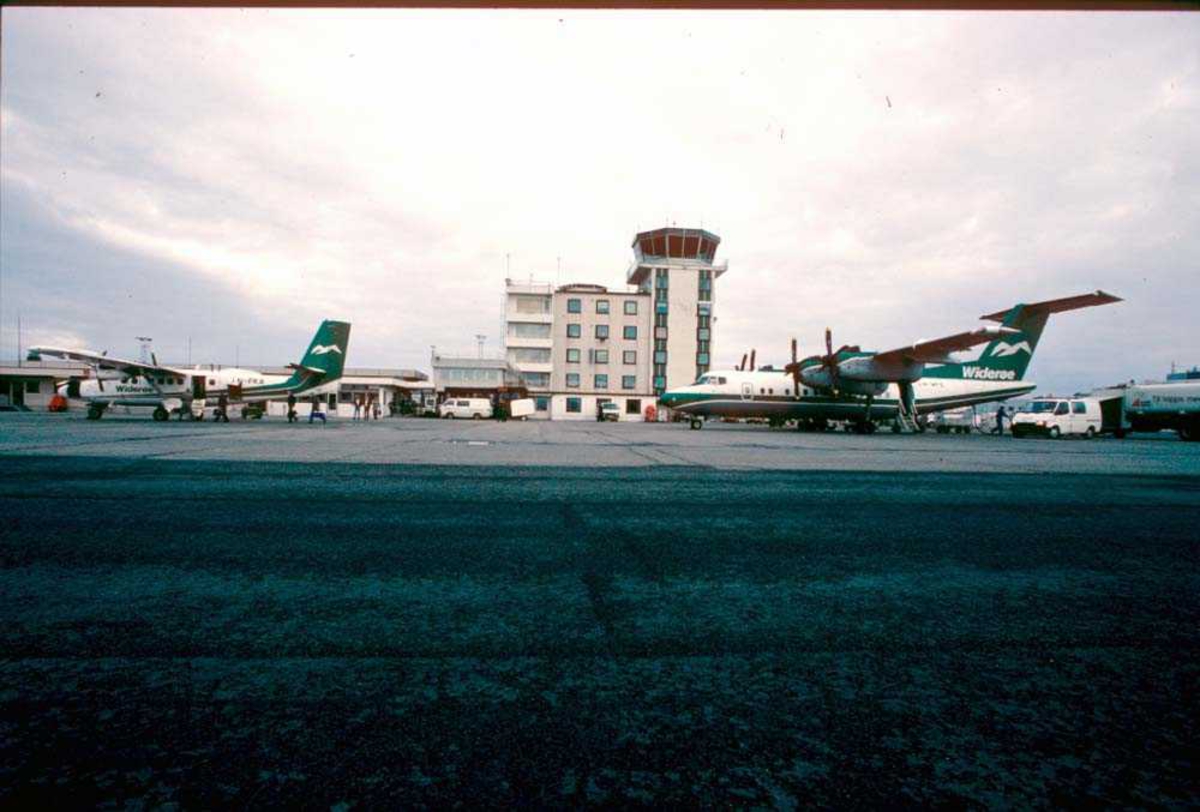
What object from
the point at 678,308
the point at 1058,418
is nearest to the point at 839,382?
the point at 1058,418

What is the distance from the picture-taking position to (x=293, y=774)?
1.15 metres

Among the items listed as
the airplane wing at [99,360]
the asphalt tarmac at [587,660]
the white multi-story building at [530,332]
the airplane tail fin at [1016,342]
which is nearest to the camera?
the asphalt tarmac at [587,660]

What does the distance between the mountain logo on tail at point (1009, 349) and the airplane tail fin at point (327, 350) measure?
35590 mm

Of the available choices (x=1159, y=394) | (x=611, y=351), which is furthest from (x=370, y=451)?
(x=611, y=351)

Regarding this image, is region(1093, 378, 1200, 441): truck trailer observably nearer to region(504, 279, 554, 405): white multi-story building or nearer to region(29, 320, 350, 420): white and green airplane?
region(29, 320, 350, 420): white and green airplane

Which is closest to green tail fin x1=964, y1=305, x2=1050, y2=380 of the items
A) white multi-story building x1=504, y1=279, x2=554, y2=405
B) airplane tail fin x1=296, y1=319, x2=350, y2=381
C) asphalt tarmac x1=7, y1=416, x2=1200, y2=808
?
asphalt tarmac x1=7, y1=416, x2=1200, y2=808

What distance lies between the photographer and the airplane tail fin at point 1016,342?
28.1 m

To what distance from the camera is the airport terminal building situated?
67625 millimetres

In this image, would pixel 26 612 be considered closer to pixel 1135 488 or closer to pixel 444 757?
pixel 444 757

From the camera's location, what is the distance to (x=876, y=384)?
30188 millimetres

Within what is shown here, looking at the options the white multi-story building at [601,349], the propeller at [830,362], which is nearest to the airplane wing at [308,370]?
the propeller at [830,362]

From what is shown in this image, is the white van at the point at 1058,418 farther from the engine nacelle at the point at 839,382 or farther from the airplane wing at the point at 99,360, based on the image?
the airplane wing at the point at 99,360

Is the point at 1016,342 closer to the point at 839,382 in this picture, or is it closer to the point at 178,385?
the point at 839,382

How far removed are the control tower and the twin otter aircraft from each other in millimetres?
36938
